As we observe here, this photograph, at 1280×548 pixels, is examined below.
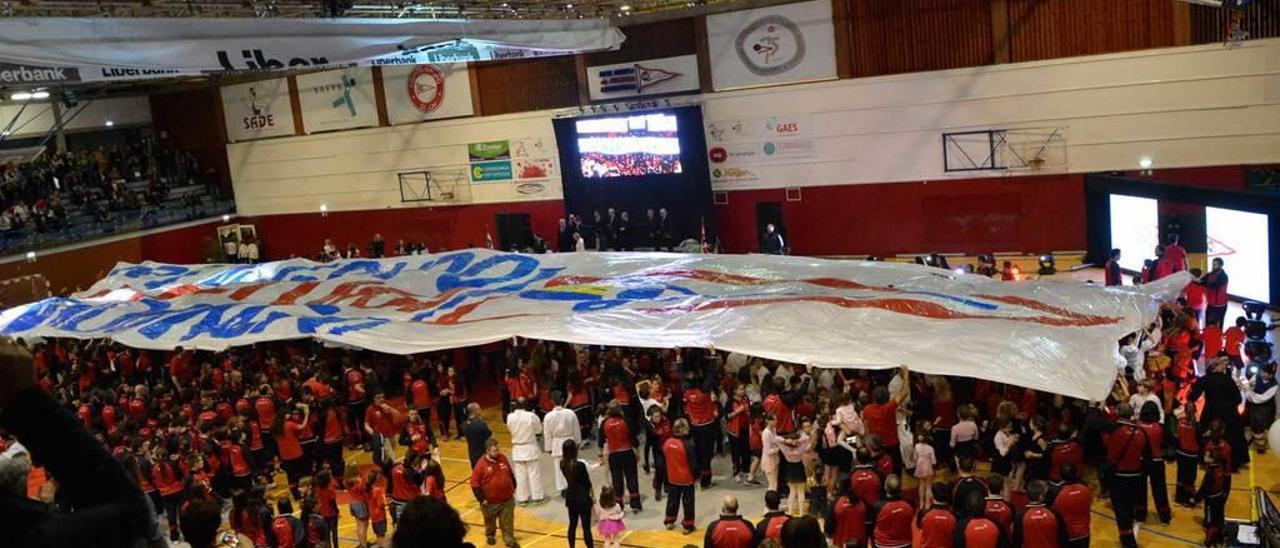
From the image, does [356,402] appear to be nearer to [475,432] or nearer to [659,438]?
[475,432]

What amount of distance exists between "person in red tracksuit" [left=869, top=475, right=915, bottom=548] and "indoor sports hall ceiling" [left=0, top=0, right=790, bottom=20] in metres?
16.4

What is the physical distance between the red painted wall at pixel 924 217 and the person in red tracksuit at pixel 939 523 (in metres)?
18.3

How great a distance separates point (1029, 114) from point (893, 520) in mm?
18280

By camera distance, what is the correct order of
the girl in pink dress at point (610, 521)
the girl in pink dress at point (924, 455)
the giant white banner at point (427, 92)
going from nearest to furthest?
1. the girl in pink dress at point (610, 521)
2. the girl in pink dress at point (924, 455)
3. the giant white banner at point (427, 92)

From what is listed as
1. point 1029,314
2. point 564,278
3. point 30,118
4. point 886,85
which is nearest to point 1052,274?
point 886,85

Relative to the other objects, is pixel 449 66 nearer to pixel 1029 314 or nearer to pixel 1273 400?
pixel 1029 314

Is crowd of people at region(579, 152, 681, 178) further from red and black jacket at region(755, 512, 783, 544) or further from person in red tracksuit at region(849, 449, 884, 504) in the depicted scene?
A: red and black jacket at region(755, 512, 783, 544)

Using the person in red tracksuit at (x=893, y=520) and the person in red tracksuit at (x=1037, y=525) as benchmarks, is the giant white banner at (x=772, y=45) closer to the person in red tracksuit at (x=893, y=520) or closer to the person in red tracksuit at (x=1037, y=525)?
→ the person in red tracksuit at (x=893, y=520)

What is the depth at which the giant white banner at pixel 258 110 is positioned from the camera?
3647 centimetres

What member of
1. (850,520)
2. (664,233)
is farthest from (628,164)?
(850,520)

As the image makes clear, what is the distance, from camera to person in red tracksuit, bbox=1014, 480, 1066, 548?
30.4 feet

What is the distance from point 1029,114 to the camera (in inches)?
1001

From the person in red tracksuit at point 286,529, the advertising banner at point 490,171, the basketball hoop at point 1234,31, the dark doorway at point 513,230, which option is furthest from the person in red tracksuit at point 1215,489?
the advertising banner at point 490,171

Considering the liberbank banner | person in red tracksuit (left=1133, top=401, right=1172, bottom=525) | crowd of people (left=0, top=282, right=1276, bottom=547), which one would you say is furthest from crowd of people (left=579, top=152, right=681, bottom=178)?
person in red tracksuit (left=1133, top=401, right=1172, bottom=525)
